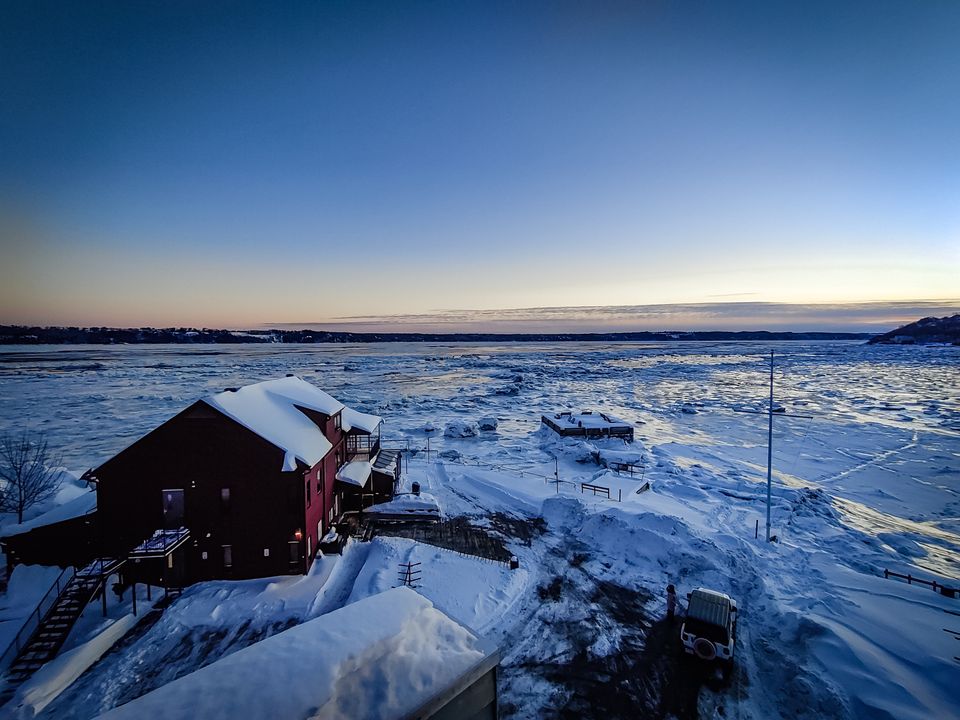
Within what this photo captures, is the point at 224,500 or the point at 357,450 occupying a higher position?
the point at 224,500

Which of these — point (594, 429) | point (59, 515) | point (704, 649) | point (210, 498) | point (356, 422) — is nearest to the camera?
point (704, 649)

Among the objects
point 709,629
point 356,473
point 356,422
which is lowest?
point 709,629

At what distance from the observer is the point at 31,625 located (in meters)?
14.7

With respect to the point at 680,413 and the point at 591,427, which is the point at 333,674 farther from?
the point at 680,413

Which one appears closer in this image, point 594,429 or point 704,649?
point 704,649

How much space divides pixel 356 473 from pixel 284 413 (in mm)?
5761

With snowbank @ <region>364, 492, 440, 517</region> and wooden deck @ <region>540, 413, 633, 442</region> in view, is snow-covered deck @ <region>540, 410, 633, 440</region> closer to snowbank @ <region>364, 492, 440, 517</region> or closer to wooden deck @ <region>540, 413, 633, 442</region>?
wooden deck @ <region>540, 413, 633, 442</region>

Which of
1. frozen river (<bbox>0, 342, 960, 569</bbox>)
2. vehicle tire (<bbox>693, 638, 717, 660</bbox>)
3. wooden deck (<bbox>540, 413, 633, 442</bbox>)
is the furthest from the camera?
wooden deck (<bbox>540, 413, 633, 442</bbox>)

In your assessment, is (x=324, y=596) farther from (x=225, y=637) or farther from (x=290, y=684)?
(x=290, y=684)

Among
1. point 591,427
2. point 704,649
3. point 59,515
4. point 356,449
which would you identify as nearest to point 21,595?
point 59,515

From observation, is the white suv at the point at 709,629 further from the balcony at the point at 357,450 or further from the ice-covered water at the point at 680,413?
the balcony at the point at 357,450

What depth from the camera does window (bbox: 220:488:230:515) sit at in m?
17.5

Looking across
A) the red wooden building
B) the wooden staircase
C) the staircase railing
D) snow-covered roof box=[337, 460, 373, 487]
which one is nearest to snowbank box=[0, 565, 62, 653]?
the staircase railing

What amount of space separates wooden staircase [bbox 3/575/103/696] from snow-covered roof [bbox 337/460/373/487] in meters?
10.7
